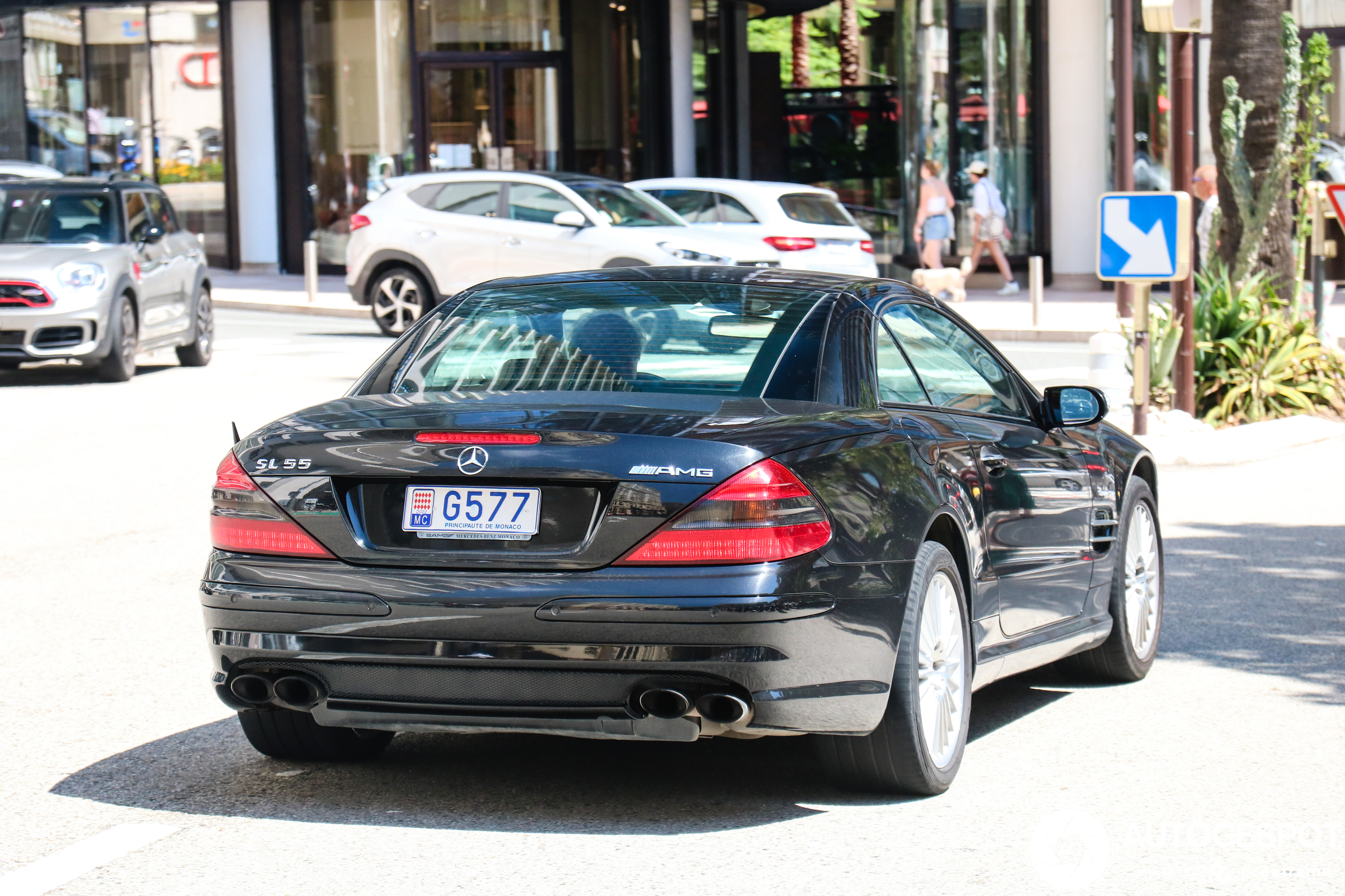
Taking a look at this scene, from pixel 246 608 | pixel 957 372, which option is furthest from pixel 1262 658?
pixel 246 608

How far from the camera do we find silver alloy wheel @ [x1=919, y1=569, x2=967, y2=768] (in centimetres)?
502

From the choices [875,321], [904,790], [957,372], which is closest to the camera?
[904,790]

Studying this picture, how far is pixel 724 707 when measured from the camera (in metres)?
4.56

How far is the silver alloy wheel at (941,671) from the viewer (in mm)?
5016

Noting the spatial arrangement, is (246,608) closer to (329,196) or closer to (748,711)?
(748,711)

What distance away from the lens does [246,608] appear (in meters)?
4.83

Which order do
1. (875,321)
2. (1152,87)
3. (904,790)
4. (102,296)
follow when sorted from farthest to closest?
(1152,87), (102,296), (875,321), (904,790)

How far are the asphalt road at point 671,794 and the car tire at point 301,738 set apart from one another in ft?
0.20

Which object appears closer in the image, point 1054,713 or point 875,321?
point 875,321

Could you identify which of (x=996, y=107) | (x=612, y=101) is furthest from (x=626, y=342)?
(x=612, y=101)

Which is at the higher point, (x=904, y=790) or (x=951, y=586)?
(x=951, y=586)

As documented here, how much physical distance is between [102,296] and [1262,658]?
12072mm

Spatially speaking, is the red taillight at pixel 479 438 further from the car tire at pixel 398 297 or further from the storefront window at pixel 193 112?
the storefront window at pixel 193 112

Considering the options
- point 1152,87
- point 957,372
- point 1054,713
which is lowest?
point 1054,713
